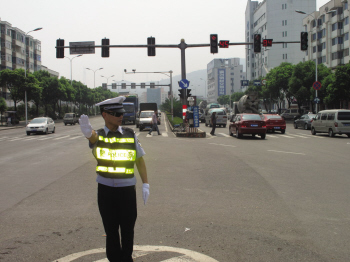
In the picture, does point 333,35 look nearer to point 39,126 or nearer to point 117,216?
point 39,126

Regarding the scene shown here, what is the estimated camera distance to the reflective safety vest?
349cm

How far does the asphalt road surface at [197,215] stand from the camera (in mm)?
4305

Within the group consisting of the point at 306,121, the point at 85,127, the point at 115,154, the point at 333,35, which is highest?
the point at 333,35

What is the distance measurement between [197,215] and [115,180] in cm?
263

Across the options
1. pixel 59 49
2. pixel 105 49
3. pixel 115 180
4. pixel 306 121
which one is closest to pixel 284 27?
pixel 306 121

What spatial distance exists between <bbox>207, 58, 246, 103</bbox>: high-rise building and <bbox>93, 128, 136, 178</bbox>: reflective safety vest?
167017mm

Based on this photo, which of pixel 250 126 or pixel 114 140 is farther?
pixel 250 126

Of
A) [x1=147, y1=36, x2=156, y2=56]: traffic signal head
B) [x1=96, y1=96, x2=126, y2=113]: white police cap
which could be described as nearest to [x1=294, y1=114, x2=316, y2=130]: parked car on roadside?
[x1=147, y1=36, x2=156, y2=56]: traffic signal head

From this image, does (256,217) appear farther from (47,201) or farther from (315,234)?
(47,201)

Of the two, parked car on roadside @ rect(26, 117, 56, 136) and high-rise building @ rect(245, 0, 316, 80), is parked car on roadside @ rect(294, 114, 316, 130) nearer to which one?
parked car on roadside @ rect(26, 117, 56, 136)

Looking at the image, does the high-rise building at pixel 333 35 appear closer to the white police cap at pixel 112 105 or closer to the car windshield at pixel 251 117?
the car windshield at pixel 251 117

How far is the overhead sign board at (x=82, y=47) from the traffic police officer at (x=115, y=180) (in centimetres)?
1934

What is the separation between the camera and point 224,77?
559 ft

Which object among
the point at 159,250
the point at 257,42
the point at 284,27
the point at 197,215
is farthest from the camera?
the point at 284,27
